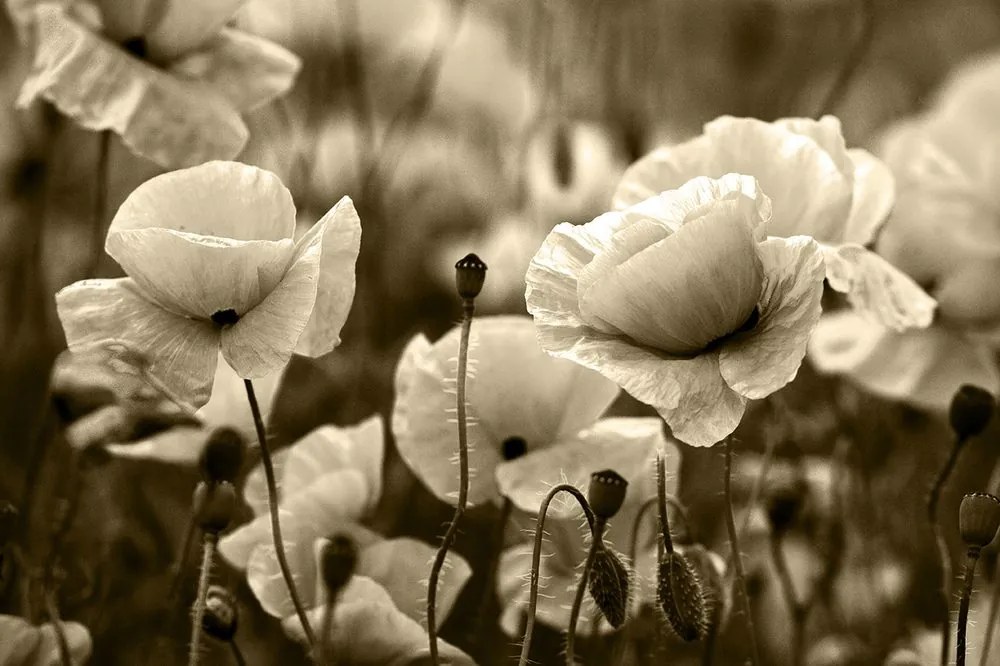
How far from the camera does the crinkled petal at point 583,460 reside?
722mm

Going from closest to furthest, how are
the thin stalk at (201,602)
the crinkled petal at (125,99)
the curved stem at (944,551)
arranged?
the thin stalk at (201,602) → the curved stem at (944,551) → the crinkled petal at (125,99)

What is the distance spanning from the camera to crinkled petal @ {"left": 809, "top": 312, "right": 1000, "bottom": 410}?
3.57 ft

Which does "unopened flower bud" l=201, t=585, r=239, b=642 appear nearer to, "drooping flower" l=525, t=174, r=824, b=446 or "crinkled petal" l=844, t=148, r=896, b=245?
"drooping flower" l=525, t=174, r=824, b=446

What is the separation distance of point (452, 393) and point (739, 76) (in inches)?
64.3

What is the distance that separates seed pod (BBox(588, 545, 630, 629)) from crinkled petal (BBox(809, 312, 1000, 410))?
503 millimetres

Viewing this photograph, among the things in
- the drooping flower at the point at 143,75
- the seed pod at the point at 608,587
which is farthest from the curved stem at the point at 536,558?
the drooping flower at the point at 143,75

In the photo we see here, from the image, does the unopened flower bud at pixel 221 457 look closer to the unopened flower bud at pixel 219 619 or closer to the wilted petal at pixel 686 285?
the unopened flower bud at pixel 219 619

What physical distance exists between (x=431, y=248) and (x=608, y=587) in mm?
1347

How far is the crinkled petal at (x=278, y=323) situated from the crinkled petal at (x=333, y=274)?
1 centimetres

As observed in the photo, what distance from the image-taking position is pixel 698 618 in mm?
633

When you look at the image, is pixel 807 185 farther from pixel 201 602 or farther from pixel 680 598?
pixel 201 602

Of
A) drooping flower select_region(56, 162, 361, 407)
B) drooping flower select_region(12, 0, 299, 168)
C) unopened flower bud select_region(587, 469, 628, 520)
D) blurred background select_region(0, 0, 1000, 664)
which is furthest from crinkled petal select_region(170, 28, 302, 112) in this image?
unopened flower bud select_region(587, 469, 628, 520)

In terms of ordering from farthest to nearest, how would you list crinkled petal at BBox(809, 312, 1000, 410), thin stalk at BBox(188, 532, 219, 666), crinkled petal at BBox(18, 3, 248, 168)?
1. crinkled petal at BBox(809, 312, 1000, 410)
2. crinkled petal at BBox(18, 3, 248, 168)
3. thin stalk at BBox(188, 532, 219, 666)

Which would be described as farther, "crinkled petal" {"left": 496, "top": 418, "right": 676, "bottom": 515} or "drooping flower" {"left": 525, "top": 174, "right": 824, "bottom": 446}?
→ "crinkled petal" {"left": 496, "top": 418, "right": 676, "bottom": 515}
